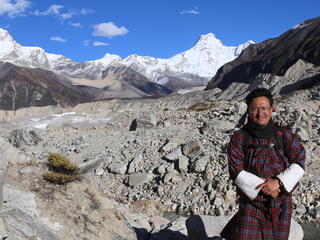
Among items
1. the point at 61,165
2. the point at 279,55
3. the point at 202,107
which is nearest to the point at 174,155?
the point at 61,165

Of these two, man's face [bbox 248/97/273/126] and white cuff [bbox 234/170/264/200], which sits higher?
man's face [bbox 248/97/273/126]

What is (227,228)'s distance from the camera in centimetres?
458

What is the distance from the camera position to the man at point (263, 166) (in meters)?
3.84

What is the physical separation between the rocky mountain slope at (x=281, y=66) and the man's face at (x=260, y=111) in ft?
177

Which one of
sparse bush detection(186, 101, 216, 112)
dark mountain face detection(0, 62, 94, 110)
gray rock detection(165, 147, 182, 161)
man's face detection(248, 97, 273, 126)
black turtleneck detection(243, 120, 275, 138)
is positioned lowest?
gray rock detection(165, 147, 182, 161)

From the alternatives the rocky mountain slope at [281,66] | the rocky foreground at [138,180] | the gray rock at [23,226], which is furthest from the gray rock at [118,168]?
the rocky mountain slope at [281,66]

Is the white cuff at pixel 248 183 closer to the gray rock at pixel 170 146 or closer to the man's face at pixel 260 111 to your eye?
the man's face at pixel 260 111

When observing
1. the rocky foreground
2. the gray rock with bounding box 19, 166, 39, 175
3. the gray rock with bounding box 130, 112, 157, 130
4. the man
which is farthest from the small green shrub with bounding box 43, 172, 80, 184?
the gray rock with bounding box 130, 112, 157, 130

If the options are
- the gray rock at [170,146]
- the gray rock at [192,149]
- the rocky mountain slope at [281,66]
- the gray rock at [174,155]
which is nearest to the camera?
the gray rock at [192,149]

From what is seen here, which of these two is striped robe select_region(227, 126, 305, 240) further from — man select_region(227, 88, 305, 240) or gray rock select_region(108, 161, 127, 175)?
gray rock select_region(108, 161, 127, 175)

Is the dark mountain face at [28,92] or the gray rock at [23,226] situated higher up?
the dark mountain face at [28,92]

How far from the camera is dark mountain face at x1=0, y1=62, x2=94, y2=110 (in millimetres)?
163887

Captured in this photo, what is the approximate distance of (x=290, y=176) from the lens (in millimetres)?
3754

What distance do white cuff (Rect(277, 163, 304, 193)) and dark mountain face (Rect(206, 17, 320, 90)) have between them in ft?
261
